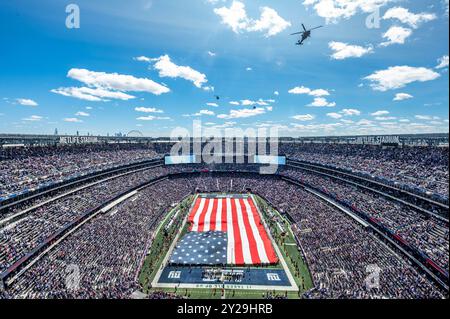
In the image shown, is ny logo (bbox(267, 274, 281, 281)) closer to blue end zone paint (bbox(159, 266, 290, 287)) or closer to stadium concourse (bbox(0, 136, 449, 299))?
blue end zone paint (bbox(159, 266, 290, 287))

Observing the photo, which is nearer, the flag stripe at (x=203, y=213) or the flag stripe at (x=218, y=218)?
the flag stripe at (x=218, y=218)

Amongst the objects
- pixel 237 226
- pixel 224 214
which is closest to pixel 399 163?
pixel 237 226

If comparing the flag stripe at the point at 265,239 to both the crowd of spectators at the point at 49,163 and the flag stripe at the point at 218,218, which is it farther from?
the crowd of spectators at the point at 49,163

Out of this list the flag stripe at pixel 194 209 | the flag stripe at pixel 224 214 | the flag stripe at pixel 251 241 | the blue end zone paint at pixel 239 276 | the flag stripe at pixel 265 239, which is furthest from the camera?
the flag stripe at pixel 194 209

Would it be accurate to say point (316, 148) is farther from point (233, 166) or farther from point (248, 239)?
point (248, 239)

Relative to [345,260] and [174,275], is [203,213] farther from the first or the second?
[345,260]

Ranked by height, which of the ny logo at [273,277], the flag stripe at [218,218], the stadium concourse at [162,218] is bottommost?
the ny logo at [273,277]

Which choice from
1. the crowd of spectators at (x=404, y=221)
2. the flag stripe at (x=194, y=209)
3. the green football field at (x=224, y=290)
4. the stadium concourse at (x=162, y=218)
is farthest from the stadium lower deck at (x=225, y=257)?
the crowd of spectators at (x=404, y=221)

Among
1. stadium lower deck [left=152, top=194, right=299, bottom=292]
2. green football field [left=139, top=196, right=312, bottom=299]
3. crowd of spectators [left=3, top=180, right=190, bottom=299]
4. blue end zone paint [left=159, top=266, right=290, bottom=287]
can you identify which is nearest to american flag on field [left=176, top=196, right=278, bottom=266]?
stadium lower deck [left=152, top=194, right=299, bottom=292]
